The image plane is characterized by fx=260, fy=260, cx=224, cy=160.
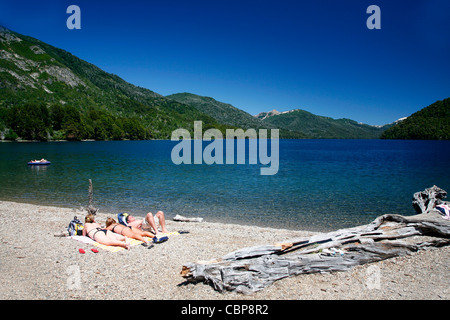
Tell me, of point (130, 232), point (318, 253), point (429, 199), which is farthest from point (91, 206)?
point (429, 199)

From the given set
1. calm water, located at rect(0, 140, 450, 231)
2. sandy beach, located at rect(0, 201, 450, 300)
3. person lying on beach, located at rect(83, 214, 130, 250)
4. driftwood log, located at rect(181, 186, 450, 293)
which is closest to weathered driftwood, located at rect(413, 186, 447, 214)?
calm water, located at rect(0, 140, 450, 231)

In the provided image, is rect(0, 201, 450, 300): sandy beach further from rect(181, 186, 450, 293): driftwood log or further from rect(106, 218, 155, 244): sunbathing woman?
rect(106, 218, 155, 244): sunbathing woman

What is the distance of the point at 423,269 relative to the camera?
8.21 m

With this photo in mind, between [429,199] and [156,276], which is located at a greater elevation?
[429,199]

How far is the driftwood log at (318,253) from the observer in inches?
295

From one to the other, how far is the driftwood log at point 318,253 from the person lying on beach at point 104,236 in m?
4.13

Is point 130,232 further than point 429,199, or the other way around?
point 429,199

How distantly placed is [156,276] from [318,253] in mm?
5229

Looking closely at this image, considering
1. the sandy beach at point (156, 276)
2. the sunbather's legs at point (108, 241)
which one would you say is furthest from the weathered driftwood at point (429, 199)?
the sunbather's legs at point (108, 241)

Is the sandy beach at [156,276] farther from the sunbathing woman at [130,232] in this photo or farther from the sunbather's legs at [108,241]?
the sunbathing woman at [130,232]

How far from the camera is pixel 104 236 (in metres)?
11.0

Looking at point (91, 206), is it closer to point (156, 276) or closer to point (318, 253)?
point (156, 276)

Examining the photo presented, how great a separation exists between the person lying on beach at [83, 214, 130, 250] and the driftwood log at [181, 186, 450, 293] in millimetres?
4133
